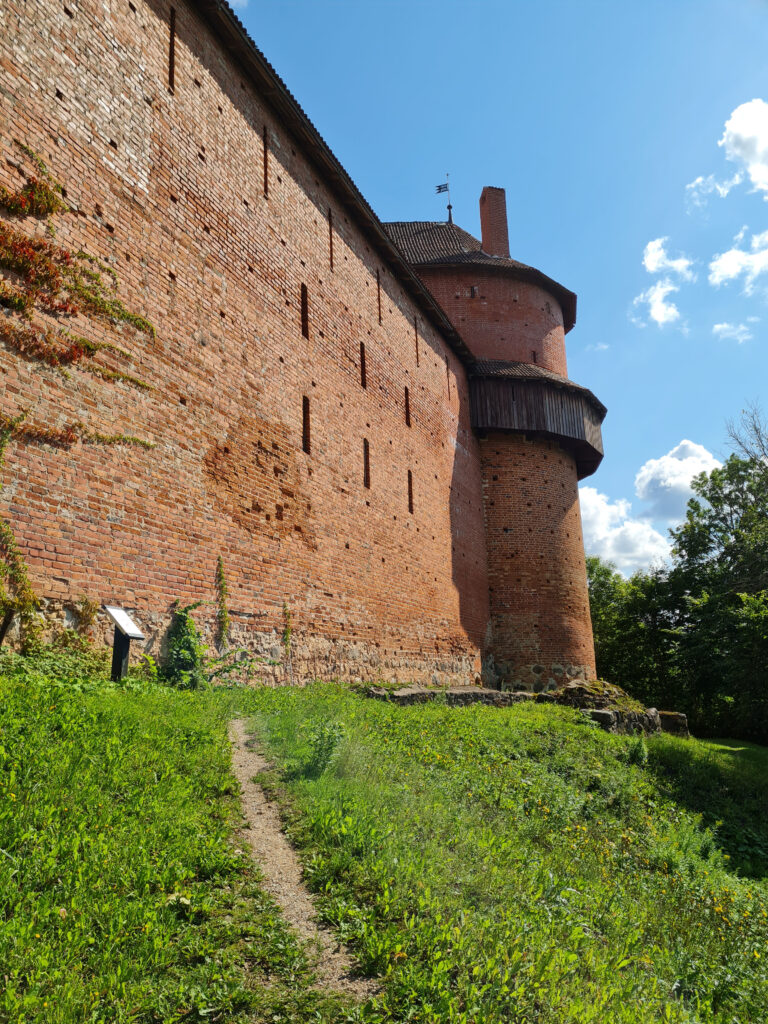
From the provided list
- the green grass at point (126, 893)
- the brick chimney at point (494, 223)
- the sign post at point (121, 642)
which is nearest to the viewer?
the green grass at point (126, 893)

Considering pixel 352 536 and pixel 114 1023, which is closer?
pixel 114 1023

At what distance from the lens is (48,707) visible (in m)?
4.39

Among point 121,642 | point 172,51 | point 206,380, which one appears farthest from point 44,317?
point 172,51

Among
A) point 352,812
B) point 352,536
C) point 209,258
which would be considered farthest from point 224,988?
point 352,536

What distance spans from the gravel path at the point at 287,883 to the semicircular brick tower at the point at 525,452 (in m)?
14.5

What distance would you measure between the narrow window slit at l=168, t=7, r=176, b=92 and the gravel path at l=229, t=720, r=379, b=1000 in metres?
8.16

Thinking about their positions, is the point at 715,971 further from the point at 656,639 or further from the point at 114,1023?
the point at 656,639

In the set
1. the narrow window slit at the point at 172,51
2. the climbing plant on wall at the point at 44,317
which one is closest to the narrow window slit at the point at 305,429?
the climbing plant on wall at the point at 44,317

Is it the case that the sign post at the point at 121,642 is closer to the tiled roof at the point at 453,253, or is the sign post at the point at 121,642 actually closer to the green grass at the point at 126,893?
the green grass at the point at 126,893

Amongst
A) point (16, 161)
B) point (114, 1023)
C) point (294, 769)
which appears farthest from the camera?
point (16, 161)

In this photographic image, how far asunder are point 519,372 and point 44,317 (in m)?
15.6

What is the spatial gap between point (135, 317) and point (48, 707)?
15.0ft

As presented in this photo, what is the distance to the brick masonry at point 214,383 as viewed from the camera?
6.59 meters

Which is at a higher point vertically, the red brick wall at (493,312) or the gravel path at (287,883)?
the red brick wall at (493,312)
